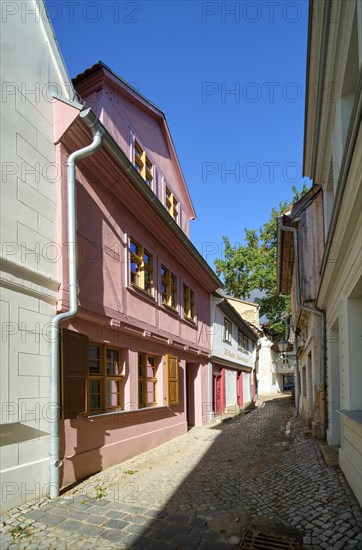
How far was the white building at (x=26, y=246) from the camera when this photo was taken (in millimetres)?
5070

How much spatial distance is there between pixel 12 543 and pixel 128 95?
9143mm

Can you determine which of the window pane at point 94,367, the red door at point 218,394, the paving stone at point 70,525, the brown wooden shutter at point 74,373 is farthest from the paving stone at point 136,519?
the red door at point 218,394

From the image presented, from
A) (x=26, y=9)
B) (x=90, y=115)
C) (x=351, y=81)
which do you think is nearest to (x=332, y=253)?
(x=351, y=81)

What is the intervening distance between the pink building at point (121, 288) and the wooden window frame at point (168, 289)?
0.04m

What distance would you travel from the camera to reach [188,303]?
13.8 meters

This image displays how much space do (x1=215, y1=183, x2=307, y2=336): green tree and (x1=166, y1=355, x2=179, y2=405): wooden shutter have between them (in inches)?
803

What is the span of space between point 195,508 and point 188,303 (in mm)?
8912

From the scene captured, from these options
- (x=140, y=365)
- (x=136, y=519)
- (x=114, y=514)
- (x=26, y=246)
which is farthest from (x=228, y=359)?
(x=26, y=246)

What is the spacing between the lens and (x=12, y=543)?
407 cm

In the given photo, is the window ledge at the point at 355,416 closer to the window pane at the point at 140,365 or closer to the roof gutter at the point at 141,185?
the window pane at the point at 140,365

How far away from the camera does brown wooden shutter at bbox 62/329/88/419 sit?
588cm

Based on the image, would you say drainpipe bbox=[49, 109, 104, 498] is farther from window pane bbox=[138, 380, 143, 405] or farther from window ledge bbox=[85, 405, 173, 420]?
window pane bbox=[138, 380, 143, 405]

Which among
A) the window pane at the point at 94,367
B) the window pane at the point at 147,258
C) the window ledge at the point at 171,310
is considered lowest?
the window pane at the point at 94,367

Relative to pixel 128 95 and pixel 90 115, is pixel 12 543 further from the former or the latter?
pixel 128 95
